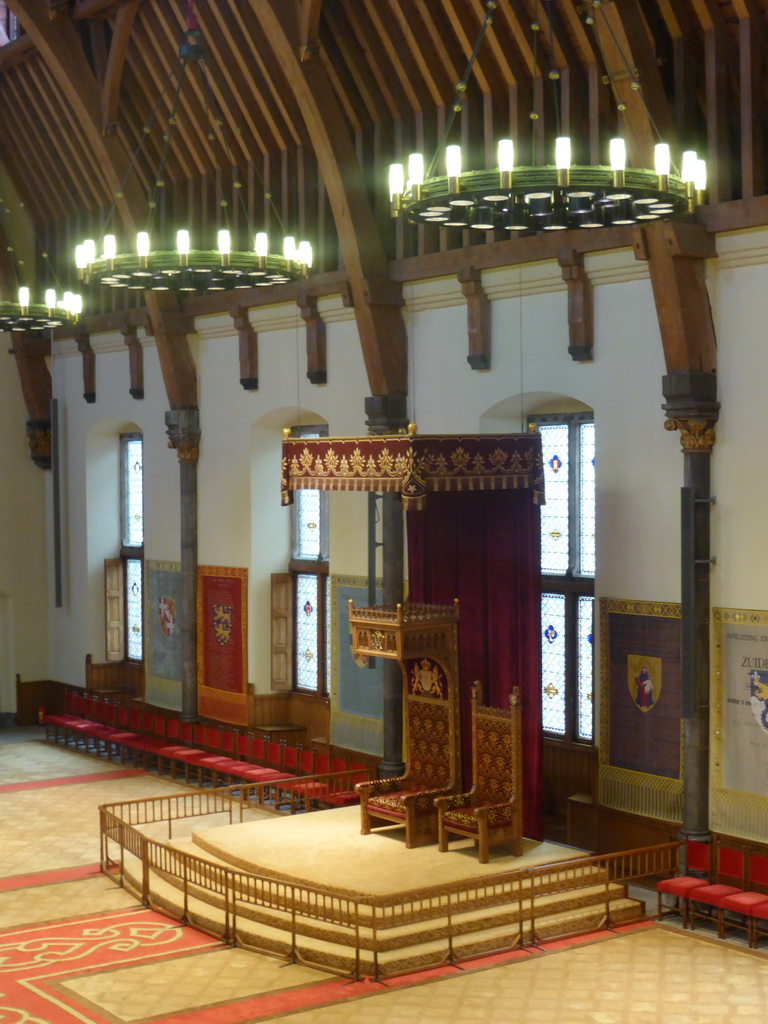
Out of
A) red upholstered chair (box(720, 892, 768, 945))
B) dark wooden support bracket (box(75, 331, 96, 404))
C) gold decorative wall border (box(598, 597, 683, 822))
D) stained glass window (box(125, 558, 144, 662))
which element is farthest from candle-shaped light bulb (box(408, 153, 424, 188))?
stained glass window (box(125, 558, 144, 662))

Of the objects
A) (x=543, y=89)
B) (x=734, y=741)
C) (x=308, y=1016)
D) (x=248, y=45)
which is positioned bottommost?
(x=308, y=1016)

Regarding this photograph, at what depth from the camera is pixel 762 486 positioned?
35.6 ft

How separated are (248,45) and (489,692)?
7.11 metres

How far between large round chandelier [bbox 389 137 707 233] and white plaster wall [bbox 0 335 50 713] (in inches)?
503

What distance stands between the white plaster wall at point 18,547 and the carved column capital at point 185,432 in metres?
4.28

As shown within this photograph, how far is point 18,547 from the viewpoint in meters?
20.9

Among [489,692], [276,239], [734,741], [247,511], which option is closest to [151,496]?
[247,511]

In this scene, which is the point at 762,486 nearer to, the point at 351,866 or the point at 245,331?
the point at 351,866

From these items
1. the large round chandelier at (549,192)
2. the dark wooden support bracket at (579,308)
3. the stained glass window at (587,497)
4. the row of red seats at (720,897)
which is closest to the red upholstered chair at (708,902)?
the row of red seats at (720,897)

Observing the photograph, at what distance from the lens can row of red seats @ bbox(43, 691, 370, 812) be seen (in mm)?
14367

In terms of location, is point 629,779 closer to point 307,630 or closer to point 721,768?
point 721,768

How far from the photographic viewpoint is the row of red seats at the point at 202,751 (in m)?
14.4

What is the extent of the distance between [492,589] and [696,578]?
1.89m

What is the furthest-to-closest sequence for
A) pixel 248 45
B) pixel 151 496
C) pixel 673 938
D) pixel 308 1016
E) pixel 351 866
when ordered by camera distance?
pixel 151 496, pixel 248 45, pixel 351 866, pixel 673 938, pixel 308 1016
